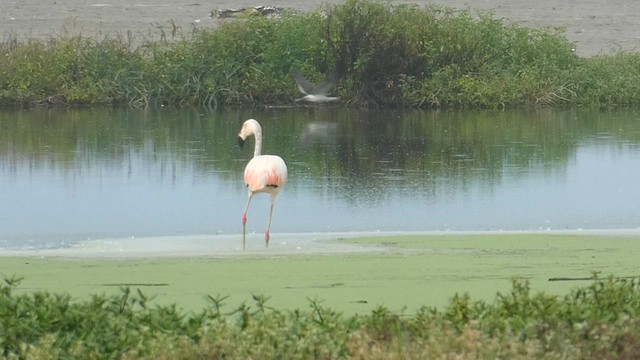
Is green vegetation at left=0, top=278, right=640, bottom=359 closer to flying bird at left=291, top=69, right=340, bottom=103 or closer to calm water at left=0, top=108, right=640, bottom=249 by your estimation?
calm water at left=0, top=108, right=640, bottom=249

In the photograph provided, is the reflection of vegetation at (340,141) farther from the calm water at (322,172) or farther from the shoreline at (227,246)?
the shoreline at (227,246)

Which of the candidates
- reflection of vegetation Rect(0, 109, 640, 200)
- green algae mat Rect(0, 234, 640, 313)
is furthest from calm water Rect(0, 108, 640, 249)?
green algae mat Rect(0, 234, 640, 313)

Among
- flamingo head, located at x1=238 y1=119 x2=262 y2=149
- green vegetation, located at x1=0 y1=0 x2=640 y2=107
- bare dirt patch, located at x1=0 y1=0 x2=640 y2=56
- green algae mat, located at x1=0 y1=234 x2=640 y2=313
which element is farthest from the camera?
bare dirt patch, located at x1=0 y1=0 x2=640 y2=56

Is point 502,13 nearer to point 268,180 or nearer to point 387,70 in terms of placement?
point 387,70

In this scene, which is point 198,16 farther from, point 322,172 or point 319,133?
point 322,172

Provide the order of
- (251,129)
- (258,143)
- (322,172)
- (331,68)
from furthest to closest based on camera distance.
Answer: (331,68) → (322,172) → (251,129) → (258,143)

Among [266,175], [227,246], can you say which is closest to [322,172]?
[266,175]

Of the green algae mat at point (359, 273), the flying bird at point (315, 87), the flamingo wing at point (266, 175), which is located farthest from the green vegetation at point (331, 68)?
the green algae mat at point (359, 273)

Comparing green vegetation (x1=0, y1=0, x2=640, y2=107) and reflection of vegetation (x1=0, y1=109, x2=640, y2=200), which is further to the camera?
green vegetation (x1=0, y1=0, x2=640, y2=107)

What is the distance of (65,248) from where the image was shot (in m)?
12.4

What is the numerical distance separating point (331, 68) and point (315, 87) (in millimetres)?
A: 509

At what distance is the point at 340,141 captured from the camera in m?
20.0

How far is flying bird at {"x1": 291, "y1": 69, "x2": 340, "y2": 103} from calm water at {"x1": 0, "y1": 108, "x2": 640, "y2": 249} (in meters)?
0.26

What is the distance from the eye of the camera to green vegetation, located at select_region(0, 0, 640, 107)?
23.5m
